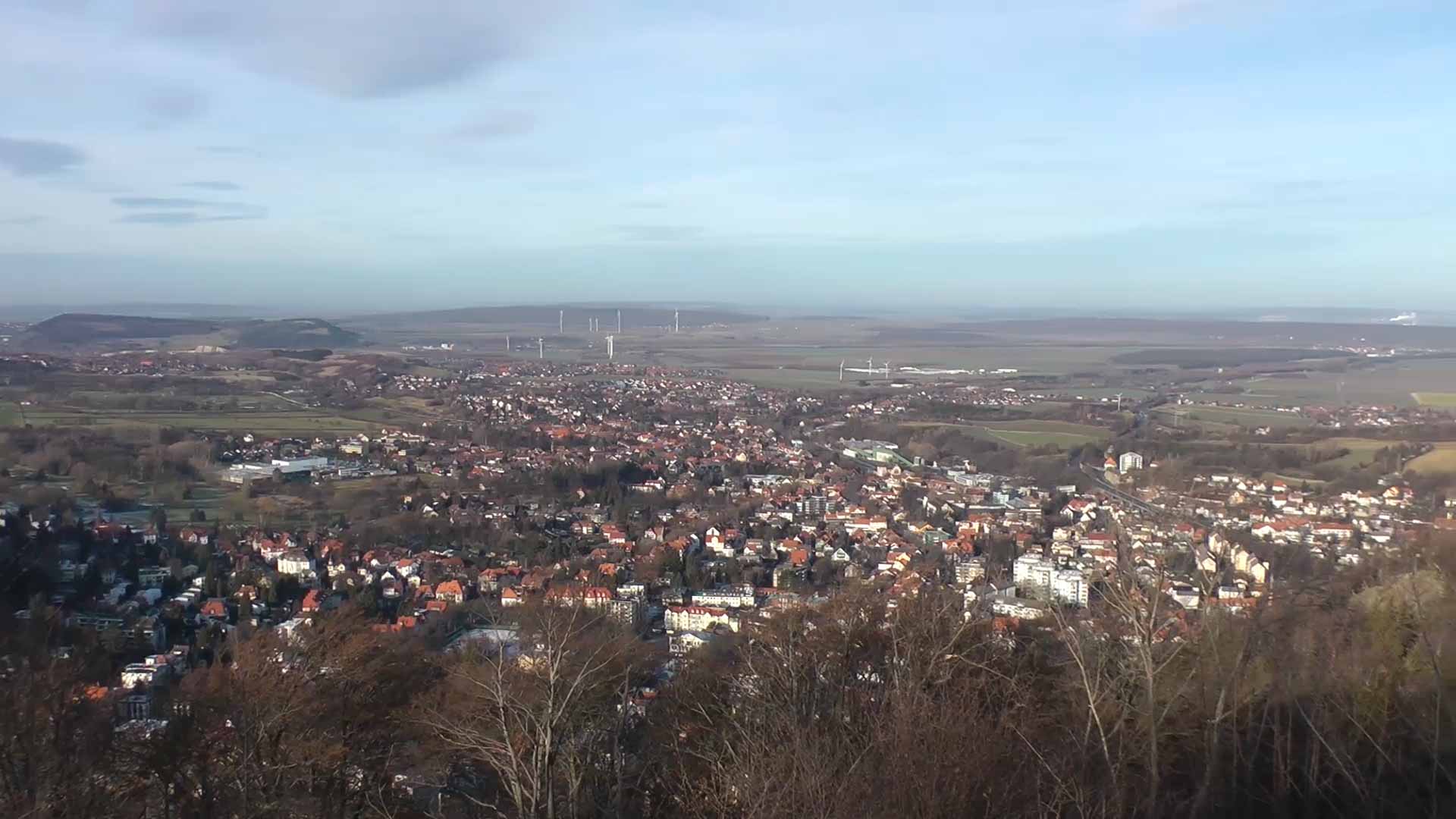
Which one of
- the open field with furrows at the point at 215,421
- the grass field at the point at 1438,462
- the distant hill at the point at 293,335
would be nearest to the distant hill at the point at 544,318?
the distant hill at the point at 293,335

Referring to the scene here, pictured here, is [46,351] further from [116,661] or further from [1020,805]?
[1020,805]

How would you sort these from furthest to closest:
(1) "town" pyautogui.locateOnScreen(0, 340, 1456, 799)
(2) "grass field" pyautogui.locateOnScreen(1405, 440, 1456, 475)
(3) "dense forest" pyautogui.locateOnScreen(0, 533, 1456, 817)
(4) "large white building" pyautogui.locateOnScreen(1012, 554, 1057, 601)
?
(2) "grass field" pyautogui.locateOnScreen(1405, 440, 1456, 475) → (4) "large white building" pyautogui.locateOnScreen(1012, 554, 1057, 601) → (1) "town" pyautogui.locateOnScreen(0, 340, 1456, 799) → (3) "dense forest" pyautogui.locateOnScreen(0, 533, 1456, 817)

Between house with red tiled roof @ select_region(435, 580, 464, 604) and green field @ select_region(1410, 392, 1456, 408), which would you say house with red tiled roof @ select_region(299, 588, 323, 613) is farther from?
green field @ select_region(1410, 392, 1456, 408)

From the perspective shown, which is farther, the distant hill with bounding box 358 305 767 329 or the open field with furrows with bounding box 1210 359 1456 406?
the distant hill with bounding box 358 305 767 329

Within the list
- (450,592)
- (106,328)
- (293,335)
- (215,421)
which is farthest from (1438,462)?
(106,328)

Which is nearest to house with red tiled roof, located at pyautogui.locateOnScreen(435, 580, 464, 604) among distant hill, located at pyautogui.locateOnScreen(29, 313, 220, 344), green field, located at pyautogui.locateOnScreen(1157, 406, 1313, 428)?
green field, located at pyautogui.locateOnScreen(1157, 406, 1313, 428)

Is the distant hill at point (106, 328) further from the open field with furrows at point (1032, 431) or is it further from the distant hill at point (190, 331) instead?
the open field with furrows at point (1032, 431)
